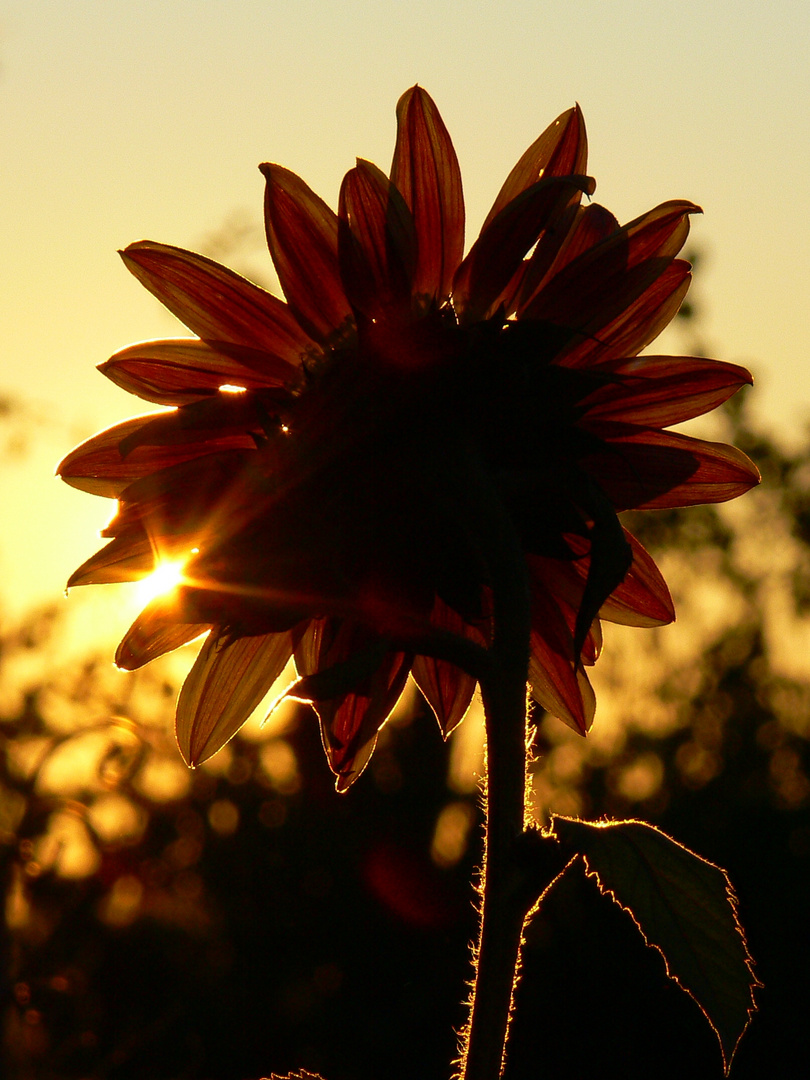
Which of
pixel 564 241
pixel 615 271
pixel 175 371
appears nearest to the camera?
pixel 615 271

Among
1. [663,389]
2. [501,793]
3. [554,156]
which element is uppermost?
[554,156]

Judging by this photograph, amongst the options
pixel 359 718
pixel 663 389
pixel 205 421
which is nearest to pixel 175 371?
pixel 205 421

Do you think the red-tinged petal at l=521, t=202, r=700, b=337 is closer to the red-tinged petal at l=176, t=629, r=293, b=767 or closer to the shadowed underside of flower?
the shadowed underside of flower

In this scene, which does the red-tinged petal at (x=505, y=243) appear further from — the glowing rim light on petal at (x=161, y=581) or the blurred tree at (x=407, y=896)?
the blurred tree at (x=407, y=896)

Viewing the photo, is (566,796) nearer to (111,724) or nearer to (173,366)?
(111,724)

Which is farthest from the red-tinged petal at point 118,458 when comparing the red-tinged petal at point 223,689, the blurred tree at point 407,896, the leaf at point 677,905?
the blurred tree at point 407,896

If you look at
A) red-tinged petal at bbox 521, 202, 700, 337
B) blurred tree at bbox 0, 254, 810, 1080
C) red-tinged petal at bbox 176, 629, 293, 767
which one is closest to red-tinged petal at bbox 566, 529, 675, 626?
red-tinged petal at bbox 521, 202, 700, 337

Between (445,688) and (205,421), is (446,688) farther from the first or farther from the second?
(205,421)
